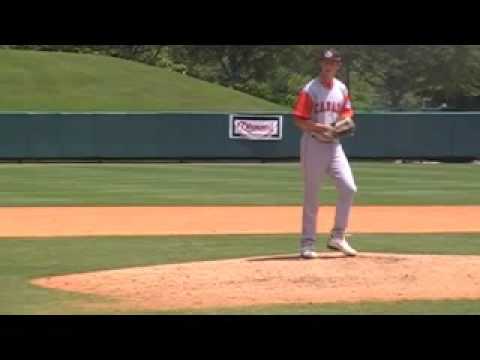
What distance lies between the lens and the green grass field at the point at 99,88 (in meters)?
46.9

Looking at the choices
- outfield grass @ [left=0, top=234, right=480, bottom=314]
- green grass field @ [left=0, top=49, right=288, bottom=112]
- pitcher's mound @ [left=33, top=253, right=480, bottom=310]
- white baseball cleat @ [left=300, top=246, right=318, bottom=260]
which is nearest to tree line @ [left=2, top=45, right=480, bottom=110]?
green grass field @ [left=0, top=49, right=288, bottom=112]

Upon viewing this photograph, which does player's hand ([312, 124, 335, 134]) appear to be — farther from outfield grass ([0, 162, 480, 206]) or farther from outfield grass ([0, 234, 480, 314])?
outfield grass ([0, 162, 480, 206])

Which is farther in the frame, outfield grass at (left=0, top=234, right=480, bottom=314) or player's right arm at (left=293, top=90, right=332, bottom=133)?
player's right arm at (left=293, top=90, right=332, bottom=133)

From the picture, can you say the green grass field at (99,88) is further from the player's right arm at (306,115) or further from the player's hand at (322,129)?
the player's hand at (322,129)

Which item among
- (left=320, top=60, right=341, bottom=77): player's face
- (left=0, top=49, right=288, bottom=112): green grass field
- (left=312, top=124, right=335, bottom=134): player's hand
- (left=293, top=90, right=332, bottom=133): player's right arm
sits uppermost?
(left=320, top=60, right=341, bottom=77): player's face

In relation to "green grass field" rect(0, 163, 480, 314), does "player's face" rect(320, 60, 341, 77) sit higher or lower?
higher

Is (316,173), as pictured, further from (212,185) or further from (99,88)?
(99,88)

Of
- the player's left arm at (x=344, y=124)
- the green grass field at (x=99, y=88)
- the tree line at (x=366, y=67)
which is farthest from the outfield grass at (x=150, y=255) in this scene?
the tree line at (x=366, y=67)

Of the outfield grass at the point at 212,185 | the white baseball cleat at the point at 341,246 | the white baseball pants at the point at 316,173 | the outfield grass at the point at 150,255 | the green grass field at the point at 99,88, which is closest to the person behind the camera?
the outfield grass at the point at 150,255

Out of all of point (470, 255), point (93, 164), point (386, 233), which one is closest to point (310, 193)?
point (470, 255)

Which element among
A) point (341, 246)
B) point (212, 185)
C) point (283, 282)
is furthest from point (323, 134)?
point (212, 185)

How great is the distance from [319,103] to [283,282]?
2.02m

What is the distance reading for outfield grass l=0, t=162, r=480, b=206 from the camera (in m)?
20.2

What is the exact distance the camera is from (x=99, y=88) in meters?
49.5
